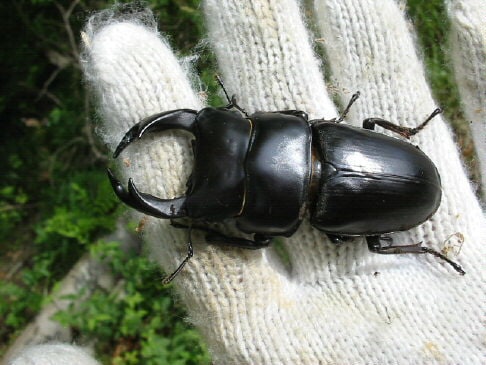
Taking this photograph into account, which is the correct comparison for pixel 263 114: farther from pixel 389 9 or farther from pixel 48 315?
pixel 48 315

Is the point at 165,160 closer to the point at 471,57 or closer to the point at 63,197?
the point at 471,57

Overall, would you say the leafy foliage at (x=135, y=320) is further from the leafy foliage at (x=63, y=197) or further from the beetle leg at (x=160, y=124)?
the beetle leg at (x=160, y=124)

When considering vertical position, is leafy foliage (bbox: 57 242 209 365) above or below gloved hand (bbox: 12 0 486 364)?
below

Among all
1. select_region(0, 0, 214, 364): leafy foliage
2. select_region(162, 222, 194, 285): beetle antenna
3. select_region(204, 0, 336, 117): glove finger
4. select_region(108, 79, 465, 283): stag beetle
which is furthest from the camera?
select_region(0, 0, 214, 364): leafy foliage

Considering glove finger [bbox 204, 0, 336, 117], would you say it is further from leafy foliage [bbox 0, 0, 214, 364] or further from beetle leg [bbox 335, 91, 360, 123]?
leafy foliage [bbox 0, 0, 214, 364]

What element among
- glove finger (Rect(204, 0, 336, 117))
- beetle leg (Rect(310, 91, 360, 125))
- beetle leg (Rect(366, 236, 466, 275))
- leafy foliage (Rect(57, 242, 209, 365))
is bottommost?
leafy foliage (Rect(57, 242, 209, 365))

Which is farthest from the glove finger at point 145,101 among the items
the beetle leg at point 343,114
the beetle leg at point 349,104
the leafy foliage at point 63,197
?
the leafy foliage at point 63,197

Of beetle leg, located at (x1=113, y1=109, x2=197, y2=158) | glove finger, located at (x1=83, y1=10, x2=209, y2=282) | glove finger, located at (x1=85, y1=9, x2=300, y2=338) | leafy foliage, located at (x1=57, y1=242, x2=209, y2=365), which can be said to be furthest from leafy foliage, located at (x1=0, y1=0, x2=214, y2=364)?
beetle leg, located at (x1=113, y1=109, x2=197, y2=158)
